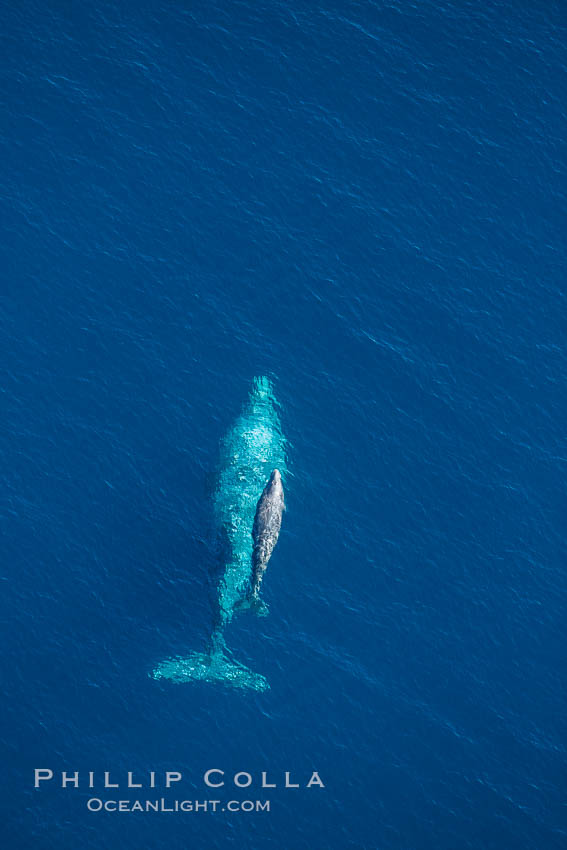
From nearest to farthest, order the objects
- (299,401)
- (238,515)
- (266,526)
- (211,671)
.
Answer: (211,671)
(266,526)
(238,515)
(299,401)

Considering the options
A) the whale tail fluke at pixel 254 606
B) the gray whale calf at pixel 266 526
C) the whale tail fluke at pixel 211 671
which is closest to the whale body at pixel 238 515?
the whale tail fluke at pixel 211 671

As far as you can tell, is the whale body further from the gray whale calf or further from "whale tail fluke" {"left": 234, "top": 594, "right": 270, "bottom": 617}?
the gray whale calf

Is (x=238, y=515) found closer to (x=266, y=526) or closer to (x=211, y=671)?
(x=266, y=526)

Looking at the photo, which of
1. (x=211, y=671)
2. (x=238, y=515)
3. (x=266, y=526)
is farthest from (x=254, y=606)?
(x=238, y=515)

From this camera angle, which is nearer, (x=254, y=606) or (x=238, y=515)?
(x=254, y=606)

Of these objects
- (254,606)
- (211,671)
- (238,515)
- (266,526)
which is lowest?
(211,671)

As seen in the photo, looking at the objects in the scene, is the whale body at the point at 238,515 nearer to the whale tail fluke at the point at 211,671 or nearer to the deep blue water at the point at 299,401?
the whale tail fluke at the point at 211,671

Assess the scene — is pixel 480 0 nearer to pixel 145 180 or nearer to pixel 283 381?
pixel 145 180

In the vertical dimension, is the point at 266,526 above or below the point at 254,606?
above
